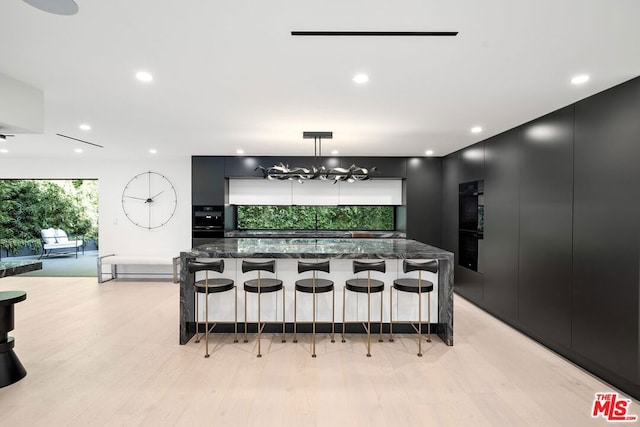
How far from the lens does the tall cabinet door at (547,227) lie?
325cm

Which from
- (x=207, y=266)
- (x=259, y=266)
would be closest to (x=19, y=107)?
(x=207, y=266)

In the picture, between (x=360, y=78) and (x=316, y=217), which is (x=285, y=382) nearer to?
(x=360, y=78)

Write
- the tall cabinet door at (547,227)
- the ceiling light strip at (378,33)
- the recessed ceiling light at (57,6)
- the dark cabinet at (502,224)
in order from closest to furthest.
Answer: the recessed ceiling light at (57,6), the ceiling light strip at (378,33), the tall cabinet door at (547,227), the dark cabinet at (502,224)

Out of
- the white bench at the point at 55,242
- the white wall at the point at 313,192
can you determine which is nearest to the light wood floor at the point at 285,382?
the white wall at the point at 313,192

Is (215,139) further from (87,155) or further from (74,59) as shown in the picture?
(87,155)

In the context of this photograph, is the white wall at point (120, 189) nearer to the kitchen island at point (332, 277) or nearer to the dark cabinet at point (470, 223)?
the kitchen island at point (332, 277)

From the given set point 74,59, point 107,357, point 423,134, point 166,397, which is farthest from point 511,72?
point 107,357

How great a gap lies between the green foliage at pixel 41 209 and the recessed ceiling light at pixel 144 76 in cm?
994

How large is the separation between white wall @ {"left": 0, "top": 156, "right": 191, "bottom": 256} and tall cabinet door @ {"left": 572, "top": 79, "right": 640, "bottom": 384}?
6.19m

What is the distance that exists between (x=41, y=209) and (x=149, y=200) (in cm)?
622

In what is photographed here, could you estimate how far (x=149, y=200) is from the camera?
6.90m

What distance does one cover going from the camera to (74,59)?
2326 mm

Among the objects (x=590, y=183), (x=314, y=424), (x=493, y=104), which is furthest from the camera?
(x=493, y=104)

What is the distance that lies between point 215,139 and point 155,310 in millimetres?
2473
